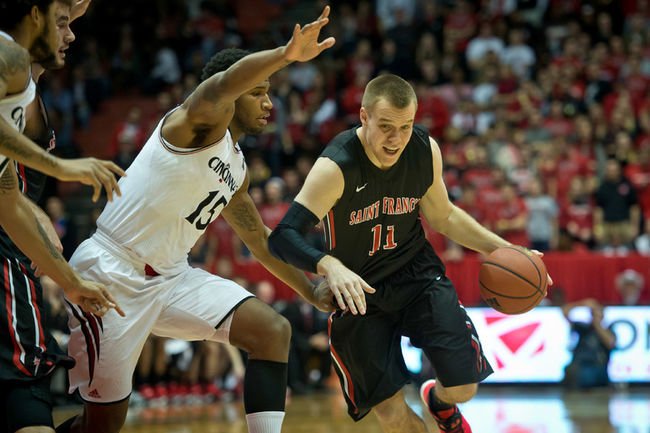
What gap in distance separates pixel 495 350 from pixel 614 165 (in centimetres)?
388

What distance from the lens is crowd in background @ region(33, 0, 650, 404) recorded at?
12.8m

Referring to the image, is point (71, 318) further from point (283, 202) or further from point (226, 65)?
point (283, 202)

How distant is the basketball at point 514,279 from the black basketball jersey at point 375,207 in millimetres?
453

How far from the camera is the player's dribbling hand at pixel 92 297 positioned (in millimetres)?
4031

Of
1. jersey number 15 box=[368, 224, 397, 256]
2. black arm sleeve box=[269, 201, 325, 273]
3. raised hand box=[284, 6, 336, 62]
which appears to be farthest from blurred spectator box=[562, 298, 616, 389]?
raised hand box=[284, 6, 336, 62]

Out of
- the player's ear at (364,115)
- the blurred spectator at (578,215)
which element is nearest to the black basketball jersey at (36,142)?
the player's ear at (364,115)

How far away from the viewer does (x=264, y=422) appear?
Answer: 177 inches

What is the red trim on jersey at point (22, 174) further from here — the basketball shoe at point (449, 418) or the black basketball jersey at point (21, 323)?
the basketball shoe at point (449, 418)

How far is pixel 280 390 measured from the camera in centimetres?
457

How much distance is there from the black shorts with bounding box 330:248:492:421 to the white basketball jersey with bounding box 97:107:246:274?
3.33 feet

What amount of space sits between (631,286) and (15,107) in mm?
8794

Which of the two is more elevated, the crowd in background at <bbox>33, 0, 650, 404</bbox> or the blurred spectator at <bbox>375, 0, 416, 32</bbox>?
the blurred spectator at <bbox>375, 0, 416, 32</bbox>

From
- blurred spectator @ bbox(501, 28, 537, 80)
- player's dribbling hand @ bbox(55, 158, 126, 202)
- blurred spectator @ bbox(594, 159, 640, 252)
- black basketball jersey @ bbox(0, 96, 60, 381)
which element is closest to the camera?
player's dribbling hand @ bbox(55, 158, 126, 202)

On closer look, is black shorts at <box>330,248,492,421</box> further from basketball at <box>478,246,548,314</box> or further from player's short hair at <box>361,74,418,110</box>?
player's short hair at <box>361,74,418,110</box>
